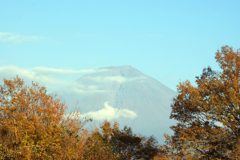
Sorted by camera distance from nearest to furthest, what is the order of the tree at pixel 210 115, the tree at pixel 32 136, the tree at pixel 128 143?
the tree at pixel 32 136
the tree at pixel 210 115
the tree at pixel 128 143

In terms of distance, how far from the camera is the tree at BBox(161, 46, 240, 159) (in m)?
16.0

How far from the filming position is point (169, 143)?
18109mm

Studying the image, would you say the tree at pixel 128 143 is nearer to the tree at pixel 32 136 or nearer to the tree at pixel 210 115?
the tree at pixel 210 115

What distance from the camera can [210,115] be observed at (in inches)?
677

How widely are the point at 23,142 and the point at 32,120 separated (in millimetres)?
1619

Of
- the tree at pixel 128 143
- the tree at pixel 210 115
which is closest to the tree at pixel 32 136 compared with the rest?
the tree at pixel 210 115

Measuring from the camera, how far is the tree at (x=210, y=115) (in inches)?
631

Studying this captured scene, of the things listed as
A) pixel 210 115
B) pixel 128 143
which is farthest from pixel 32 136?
pixel 128 143

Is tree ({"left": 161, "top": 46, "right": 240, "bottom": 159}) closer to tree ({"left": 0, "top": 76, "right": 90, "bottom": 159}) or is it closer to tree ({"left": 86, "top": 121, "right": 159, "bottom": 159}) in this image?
tree ({"left": 86, "top": 121, "right": 159, "bottom": 159})

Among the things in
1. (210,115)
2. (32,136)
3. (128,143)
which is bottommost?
(128,143)

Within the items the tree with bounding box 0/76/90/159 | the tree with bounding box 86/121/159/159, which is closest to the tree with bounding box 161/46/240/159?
the tree with bounding box 86/121/159/159

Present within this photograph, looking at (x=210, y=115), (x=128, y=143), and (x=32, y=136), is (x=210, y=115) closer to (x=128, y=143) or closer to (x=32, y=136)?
(x=128, y=143)

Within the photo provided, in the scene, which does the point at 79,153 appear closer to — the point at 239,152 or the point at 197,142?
the point at 239,152

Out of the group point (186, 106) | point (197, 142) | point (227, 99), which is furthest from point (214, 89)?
point (197, 142)
